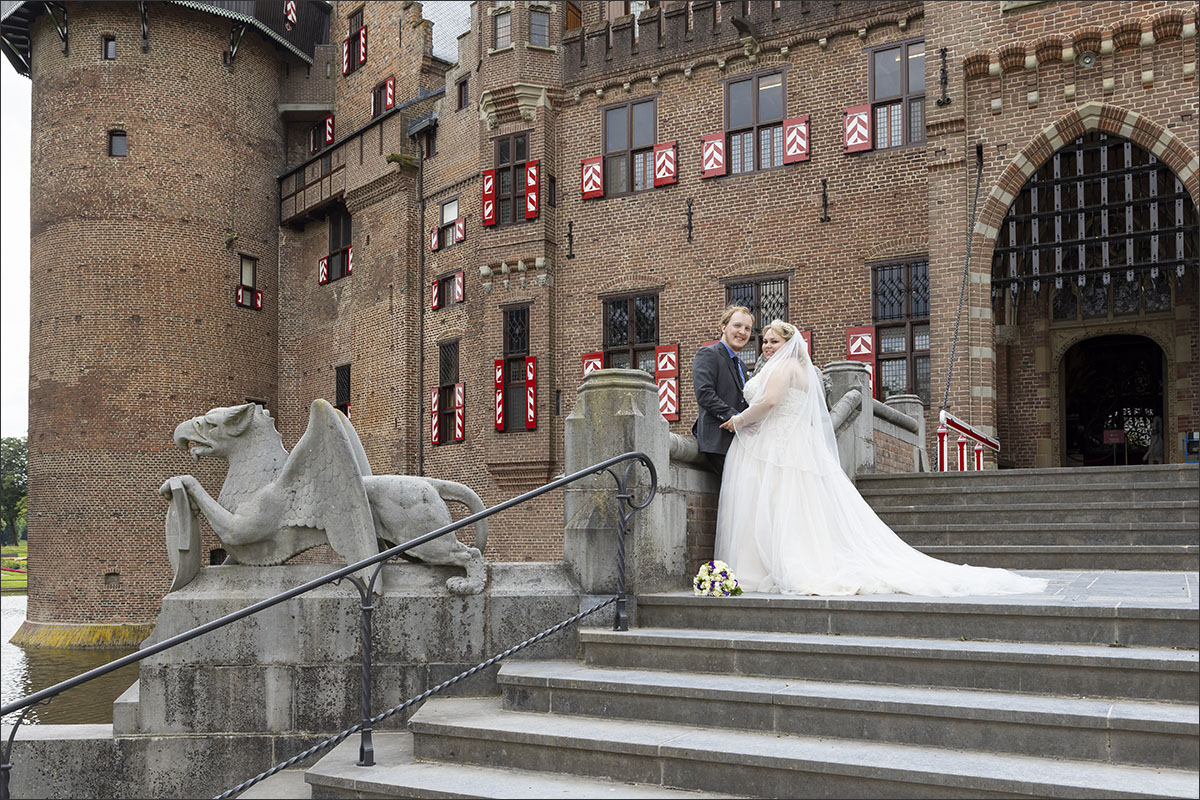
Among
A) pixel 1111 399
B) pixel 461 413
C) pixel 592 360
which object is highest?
pixel 592 360

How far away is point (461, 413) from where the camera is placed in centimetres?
2456

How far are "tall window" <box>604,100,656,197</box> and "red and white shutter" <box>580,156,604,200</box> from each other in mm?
158

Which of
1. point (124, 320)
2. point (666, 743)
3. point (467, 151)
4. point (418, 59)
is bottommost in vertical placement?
point (666, 743)

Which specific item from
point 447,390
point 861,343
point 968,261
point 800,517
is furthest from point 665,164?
point 800,517

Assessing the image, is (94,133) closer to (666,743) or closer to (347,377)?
(347,377)

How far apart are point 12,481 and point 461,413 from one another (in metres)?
54.4

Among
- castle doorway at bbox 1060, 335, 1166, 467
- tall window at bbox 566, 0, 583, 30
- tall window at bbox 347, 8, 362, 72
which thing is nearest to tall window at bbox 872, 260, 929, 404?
castle doorway at bbox 1060, 335, 1166, 467

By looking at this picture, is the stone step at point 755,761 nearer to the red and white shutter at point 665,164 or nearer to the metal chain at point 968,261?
the metal chain at point 968,261

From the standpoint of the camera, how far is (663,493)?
265 inches

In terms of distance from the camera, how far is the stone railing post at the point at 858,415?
991cm

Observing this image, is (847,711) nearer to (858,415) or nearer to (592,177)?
(858,415)

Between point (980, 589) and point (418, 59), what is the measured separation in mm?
24494

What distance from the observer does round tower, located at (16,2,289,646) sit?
1061 inches

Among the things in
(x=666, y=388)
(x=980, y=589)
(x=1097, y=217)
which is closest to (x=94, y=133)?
(x=666, y=388)
